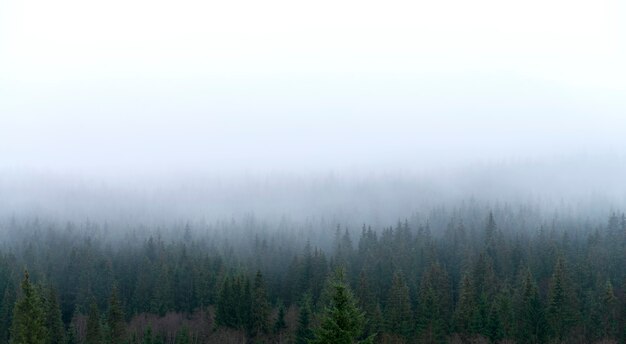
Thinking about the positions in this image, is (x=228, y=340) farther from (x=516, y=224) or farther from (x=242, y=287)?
(x=516, y=224)

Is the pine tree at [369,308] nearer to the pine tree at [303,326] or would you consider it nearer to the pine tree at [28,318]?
the pine tree at [303,326]

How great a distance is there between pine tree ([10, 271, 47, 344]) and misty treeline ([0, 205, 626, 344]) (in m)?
0.09

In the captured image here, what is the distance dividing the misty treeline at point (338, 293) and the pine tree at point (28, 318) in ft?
0.30

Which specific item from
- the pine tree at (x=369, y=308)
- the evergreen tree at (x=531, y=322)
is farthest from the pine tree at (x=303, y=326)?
the evergreen tree at (x=531, y=322)

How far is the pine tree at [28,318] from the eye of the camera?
3597 centimetres

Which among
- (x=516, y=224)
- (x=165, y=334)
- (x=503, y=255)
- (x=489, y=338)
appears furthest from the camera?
(x=516, y=224)

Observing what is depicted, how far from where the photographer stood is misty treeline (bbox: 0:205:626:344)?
66.4 meters

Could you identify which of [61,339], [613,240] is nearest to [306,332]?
[61,339]

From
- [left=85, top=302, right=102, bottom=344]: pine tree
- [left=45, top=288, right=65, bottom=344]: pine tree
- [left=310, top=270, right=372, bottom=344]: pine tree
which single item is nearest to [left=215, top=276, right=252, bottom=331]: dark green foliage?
[left=85, top=302, right=102, bottom=344]: pine tree

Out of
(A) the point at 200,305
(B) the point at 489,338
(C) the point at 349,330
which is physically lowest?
(A) the point at 200,305

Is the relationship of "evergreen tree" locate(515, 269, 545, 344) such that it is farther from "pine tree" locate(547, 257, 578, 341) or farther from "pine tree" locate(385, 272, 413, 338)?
"pine tree" locate(385, 272, 413, 338)

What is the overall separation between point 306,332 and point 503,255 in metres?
65.2

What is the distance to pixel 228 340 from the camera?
75.4m

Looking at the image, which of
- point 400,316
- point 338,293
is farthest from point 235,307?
point 338,293
